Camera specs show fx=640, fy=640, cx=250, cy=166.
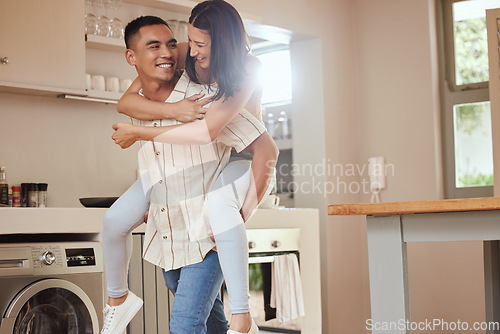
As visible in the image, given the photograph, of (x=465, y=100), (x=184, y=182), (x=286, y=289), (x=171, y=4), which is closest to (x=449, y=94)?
(x=465, y=100)

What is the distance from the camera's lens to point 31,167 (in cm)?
355

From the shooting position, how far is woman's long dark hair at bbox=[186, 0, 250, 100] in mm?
1747

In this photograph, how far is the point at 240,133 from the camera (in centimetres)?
185

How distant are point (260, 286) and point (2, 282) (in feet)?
4.95

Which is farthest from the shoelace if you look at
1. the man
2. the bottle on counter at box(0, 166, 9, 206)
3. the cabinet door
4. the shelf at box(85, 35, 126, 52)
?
the shelf at box(85, 35, 126, 52)

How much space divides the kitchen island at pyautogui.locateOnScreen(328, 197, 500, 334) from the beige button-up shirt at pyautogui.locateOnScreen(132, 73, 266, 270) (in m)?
0.37

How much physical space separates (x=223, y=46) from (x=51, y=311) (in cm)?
169

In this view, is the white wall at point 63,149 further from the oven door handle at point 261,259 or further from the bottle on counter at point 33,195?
the oven door handle at point 261,259

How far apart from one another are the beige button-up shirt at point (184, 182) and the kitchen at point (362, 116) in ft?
8.74

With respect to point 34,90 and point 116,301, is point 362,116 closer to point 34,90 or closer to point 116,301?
point 34,90

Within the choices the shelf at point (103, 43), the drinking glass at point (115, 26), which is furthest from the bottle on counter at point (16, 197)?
the drinking glass at point (115, 26)

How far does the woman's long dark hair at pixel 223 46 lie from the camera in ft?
5.73

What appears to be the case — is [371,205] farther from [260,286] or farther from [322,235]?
[322,235]

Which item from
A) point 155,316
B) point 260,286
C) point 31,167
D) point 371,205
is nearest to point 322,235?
point 260,286
